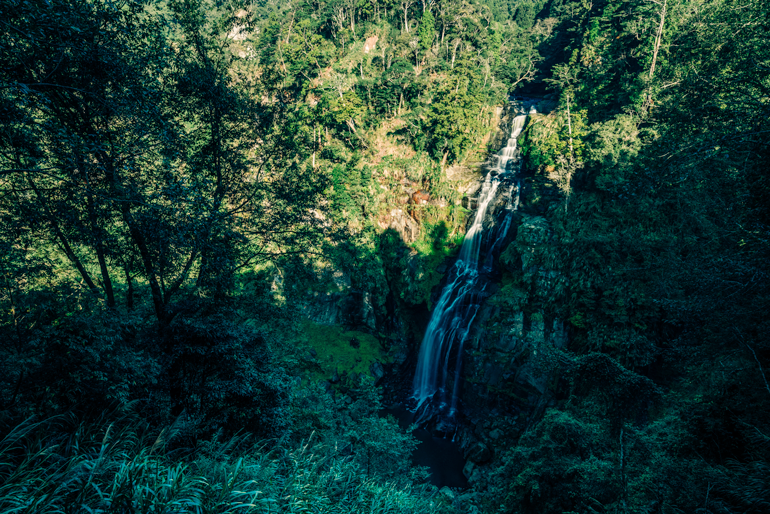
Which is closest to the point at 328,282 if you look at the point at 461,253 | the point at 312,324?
the point at 312,324

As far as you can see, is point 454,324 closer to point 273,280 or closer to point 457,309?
point 457,309

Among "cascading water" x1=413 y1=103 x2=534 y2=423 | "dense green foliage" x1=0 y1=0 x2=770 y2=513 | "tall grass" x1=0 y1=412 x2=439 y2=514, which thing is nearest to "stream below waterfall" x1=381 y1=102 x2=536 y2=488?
"cascading water" x1=413 y1=103 x2=534 y2=423

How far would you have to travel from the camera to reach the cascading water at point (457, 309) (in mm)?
20828

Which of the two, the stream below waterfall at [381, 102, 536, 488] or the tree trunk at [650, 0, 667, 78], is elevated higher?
the tree trunk at [650, 0, 667, 78]

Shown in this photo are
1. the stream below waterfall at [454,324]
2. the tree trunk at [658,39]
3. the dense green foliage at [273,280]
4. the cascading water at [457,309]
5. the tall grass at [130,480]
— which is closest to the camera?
the tall grass at [130,480]

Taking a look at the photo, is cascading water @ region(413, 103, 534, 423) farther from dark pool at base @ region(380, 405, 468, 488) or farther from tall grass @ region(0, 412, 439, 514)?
tall grass @ region(0, 412, 439, 514)

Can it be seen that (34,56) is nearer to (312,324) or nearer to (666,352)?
(666,352)

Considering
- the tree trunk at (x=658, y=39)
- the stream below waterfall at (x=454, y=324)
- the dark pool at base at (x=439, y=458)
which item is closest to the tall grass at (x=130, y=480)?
the dark pool at base at (x=439, y=458)

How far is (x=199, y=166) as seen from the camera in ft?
27.3

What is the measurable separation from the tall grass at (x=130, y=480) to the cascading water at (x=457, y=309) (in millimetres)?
16398

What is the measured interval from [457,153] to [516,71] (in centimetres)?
1496

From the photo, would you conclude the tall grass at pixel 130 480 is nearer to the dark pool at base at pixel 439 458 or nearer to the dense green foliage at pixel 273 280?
the dense green foliage at pixel 273 280

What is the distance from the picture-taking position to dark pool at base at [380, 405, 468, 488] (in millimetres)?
16000

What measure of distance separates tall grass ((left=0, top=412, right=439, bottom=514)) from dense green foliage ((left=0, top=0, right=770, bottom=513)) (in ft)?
0.12
